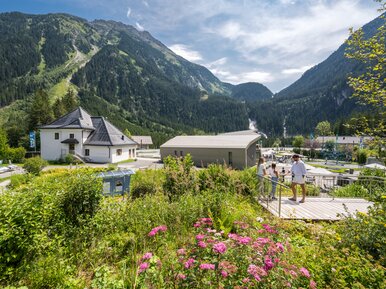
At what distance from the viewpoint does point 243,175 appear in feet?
29.9

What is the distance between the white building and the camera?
35.8 meters

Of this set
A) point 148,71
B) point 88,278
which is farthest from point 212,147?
point 148,71

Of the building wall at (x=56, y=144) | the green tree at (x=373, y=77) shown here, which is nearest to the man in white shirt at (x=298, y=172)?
the green tree at (x=373, y=77)

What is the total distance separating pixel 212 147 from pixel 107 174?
2007 cm

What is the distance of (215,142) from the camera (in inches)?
1228

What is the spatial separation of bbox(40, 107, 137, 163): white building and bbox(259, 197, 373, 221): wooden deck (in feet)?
106

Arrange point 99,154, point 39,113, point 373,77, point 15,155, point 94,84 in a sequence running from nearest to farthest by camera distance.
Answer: point 373,77 < point 99,154 < point 15,155 < point 39,113 < point 94,84

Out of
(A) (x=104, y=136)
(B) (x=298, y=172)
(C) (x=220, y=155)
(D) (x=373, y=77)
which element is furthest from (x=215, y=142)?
(D) (x=373, y=77)

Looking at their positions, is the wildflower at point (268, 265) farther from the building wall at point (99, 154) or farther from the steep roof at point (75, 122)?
the steep roof at point (75, 122)

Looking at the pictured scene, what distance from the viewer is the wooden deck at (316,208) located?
6.69 metres

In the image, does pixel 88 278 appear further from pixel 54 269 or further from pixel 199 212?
pixel 199 212

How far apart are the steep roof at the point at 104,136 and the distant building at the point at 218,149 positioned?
9407 millimetres

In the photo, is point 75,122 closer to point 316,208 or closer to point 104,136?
point 104,136

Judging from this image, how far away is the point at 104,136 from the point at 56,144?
30.4ft
